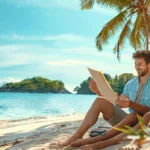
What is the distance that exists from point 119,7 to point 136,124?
37.4 ft

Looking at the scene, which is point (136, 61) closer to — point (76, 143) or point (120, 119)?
point (120, 119)

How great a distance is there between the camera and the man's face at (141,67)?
345 centimetres

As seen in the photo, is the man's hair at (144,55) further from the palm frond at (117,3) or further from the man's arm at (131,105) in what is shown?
the palm frond at (117,3)

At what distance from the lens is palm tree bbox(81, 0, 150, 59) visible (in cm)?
1368

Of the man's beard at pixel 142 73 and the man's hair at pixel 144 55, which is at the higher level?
the man's hair at pixel 144 55

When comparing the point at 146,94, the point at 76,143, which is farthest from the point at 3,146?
the point at 146,94

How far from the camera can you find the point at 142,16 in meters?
14.3

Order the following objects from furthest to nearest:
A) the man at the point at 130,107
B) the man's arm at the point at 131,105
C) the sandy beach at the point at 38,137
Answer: the sandy beach at the point at 38,137
the man at the point at 130,107
the man's arm at the point at 131,105

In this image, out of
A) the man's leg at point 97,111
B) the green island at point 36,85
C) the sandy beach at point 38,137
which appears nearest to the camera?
the man's leg at point 97,111

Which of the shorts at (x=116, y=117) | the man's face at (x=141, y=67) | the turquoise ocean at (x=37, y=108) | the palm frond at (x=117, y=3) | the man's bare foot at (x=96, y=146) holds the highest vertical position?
the palm frond at (x=117, y=3)

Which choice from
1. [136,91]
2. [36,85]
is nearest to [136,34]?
[136,91]

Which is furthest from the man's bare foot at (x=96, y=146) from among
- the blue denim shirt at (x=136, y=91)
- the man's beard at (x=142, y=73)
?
the man's beard at (x=142, y=73)

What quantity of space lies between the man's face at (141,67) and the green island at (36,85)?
7670 cm

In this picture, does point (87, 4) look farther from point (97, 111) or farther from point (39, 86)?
point (39, 86)
